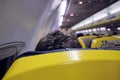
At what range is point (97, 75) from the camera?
21.4 inches

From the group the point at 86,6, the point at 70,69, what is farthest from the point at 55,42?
the point at 86,6

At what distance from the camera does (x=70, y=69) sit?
21.0 inches

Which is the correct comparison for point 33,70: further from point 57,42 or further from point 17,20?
point 17,20

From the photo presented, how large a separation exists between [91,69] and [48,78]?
15 cm

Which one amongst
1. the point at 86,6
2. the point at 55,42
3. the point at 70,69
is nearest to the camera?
the point at 70,69

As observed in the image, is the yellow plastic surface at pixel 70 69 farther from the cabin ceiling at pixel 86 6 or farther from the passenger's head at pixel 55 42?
the cabin ceiling at pixel 86 6

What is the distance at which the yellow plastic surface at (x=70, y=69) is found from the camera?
0.52 meters

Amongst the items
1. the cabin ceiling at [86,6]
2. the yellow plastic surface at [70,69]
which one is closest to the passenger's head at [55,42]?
the yellow plastic surface at [70,69]

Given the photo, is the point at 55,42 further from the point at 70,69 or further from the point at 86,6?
the point at 86,6

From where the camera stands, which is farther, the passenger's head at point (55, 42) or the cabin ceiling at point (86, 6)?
the cabin ceiling at point (86, 6)

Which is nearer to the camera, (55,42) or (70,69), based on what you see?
(70,69)

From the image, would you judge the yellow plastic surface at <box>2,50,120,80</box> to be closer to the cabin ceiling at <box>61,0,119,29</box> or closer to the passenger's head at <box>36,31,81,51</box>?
the passenger's head at <box>36,31,81,51</box>

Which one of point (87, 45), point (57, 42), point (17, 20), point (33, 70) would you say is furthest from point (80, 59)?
point (87, 45)

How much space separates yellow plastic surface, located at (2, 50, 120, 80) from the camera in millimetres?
520
